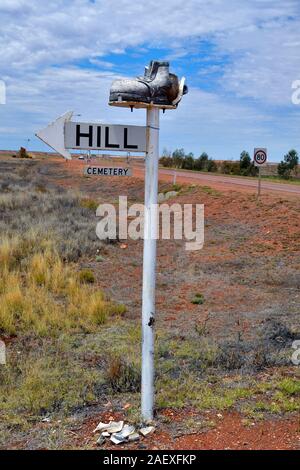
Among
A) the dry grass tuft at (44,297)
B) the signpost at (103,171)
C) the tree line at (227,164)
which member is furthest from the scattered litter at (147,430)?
the tree line at (227,164)

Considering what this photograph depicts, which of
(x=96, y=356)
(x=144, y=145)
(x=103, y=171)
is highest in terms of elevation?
(x=144, y=145)

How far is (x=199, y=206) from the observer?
18531 mm

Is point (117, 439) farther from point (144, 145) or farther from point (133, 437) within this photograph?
point (144, 145)

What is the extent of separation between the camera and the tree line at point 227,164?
40309mm

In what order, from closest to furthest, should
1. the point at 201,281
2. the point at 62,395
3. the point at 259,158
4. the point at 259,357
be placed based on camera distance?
the point at 62,395, the point at 259,357, the point at 201,281, the point at 259,158

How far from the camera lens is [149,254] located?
4016 millimetres

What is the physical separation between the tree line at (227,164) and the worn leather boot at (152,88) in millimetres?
35872

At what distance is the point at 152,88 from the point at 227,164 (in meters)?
44.5

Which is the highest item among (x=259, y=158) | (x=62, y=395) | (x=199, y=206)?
(x=259, y=158)

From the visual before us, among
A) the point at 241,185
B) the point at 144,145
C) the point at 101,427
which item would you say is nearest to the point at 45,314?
the point at 101,427
